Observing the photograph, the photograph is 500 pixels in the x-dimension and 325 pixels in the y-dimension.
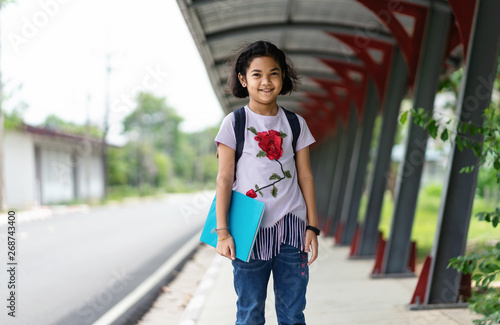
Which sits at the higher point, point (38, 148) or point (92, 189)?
point (38, 148)

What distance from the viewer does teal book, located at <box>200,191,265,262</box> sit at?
8.01 feet

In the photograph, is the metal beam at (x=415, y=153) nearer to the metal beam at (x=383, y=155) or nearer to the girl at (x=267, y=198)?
the metal beam at (x=383, y=155)

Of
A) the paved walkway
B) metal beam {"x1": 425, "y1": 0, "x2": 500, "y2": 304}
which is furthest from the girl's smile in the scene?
metal beam {"x1": 425, "y1": 0, "x2": 500, "y2": 304}

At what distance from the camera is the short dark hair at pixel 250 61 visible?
259cm

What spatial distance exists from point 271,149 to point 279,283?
26.4 inches

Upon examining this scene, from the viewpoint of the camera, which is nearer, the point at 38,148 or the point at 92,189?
the point at 38,148

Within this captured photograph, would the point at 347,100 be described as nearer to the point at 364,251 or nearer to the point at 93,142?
the point at 364,251

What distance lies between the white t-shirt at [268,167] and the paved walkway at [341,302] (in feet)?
7.28

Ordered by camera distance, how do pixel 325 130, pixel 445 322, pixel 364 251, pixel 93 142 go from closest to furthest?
pixel 445 322
pixel 364 251
pixel 325 130
pixel 93 142

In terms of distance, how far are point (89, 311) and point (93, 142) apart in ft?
87.7

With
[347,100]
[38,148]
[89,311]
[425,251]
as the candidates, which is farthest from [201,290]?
[38,148]

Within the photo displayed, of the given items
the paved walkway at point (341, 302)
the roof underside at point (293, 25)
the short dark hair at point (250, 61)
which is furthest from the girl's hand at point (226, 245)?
the roof underside at point (293, 25)

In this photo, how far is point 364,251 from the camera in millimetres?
8359

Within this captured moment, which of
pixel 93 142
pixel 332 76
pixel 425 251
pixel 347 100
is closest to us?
pixel 425 251
